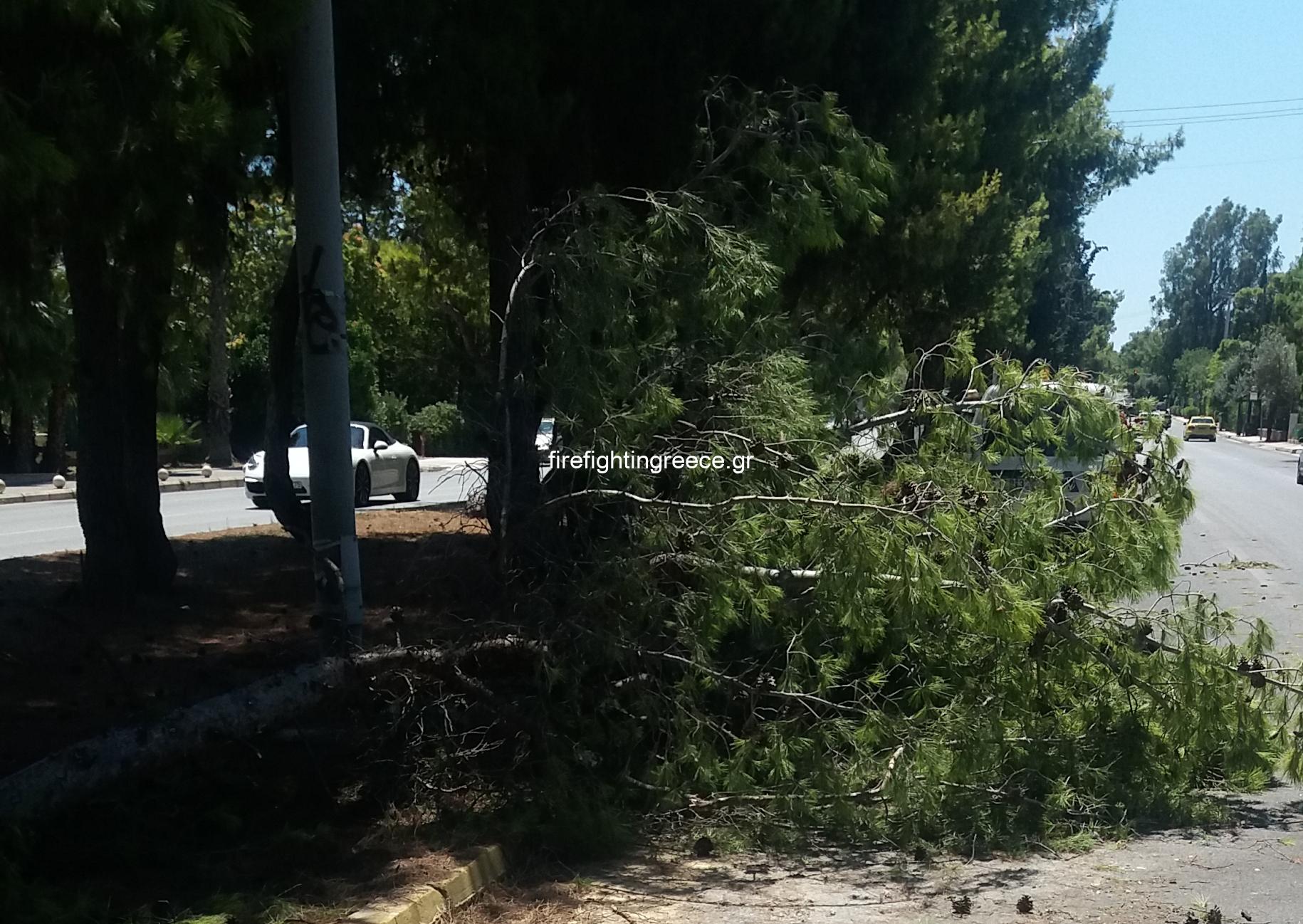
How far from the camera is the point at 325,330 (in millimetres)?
Answer: 6789

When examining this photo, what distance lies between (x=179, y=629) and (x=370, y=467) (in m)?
13.3

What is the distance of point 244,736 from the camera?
589 centimetres

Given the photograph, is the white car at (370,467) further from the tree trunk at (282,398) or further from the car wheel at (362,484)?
the tree trunk at (282,398)

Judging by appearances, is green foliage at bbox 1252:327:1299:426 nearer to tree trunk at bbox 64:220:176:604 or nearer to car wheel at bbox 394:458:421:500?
car wheel at bbox 394:458:421:500

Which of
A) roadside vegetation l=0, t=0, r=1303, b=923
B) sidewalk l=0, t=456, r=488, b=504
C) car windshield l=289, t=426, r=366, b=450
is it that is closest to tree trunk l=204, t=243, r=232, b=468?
sidewalk l=0, t=456, r=488, b=504

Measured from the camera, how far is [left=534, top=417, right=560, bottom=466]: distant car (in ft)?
23.0

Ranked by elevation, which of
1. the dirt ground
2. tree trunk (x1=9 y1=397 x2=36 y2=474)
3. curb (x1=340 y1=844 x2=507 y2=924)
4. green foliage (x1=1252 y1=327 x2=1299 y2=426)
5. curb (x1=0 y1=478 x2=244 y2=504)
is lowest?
curb (x1=340 y1=844 x2=507 y2=924)

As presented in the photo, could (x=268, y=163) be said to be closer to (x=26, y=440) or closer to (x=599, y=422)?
(x=599, y=422)

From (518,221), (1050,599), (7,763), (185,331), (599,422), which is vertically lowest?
(7,763)

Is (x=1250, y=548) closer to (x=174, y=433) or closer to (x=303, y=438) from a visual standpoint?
(x=303, y=438)

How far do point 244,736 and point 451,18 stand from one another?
5310 mm

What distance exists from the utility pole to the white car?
13789mm

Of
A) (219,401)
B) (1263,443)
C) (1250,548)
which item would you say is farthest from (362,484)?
(1263,443)

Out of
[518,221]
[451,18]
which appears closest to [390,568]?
[518,221]
